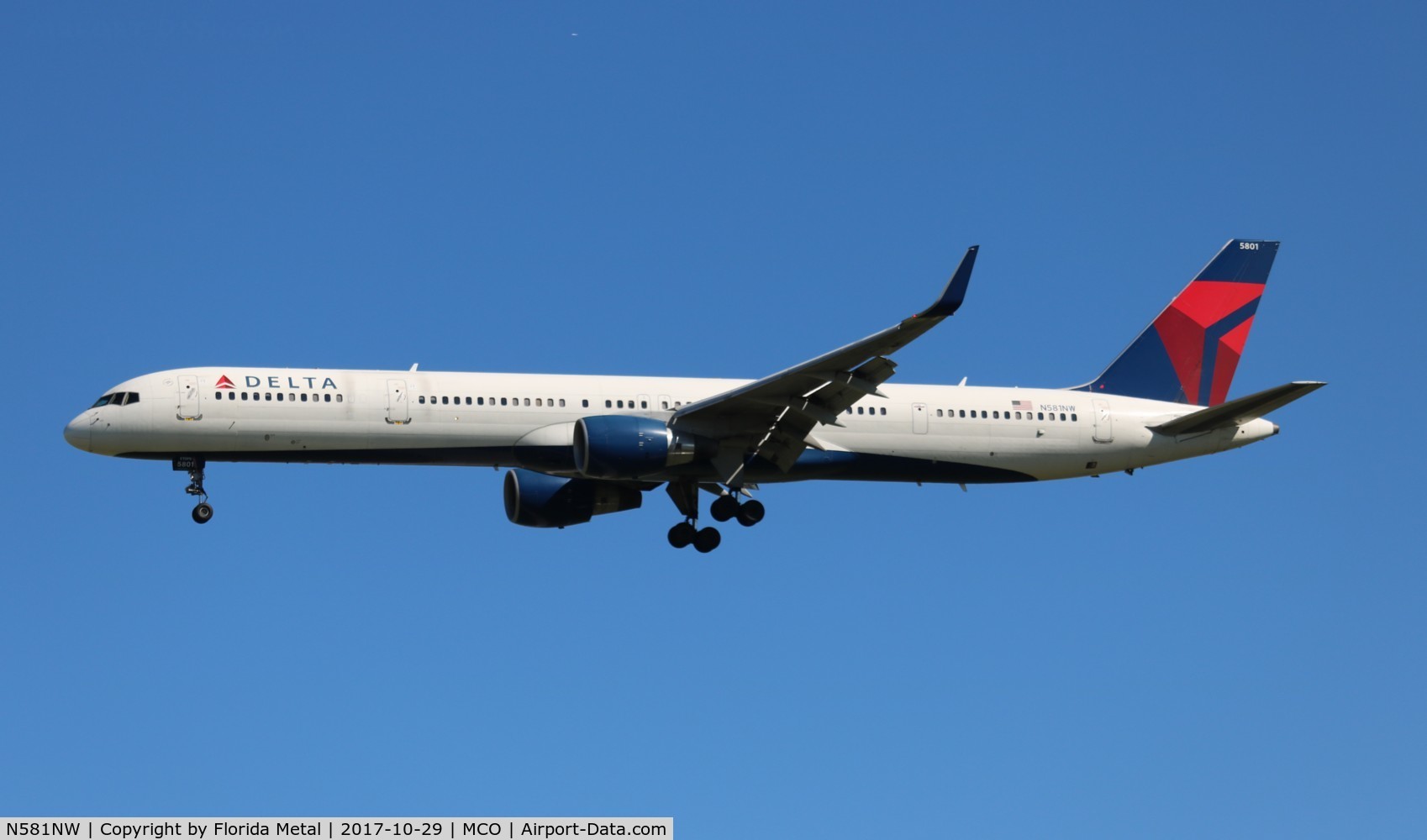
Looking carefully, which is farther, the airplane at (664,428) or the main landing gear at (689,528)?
the main landing gear at (689,528)

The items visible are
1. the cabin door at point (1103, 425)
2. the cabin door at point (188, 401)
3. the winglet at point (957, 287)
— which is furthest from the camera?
the cabin door at point (1103, 425)

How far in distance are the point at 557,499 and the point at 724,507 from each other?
4.58 meters

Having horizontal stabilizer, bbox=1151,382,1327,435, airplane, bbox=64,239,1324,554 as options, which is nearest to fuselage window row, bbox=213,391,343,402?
airplane, bbox=64,239,1324,554

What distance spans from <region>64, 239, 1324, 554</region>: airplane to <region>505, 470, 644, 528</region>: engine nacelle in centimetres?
4

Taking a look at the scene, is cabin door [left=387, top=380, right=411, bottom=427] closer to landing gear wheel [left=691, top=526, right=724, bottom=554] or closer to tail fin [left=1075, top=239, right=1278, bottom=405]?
landing gear wheel [left=691, top=526, right=724, bottom=554]

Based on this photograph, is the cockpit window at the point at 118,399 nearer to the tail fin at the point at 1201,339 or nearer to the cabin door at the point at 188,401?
the cabin door at the point at 188,401

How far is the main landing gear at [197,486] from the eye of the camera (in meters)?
43.8

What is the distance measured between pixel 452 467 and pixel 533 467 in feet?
6.24

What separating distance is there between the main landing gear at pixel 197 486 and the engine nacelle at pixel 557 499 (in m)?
7.69

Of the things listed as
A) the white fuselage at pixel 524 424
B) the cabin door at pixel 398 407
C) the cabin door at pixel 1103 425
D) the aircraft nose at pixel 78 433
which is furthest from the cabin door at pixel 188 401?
the cabin door at pixel 1103 425

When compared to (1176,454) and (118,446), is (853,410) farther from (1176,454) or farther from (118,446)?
(118,446)

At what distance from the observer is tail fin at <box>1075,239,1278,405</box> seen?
50.1m

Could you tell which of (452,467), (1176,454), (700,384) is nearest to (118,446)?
(452,467)

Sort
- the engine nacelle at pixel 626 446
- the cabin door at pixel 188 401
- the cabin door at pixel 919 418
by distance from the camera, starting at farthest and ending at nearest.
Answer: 1. the cabin door at pixel 919 418
2. the cabin door at pixel 188 401
3. the engine nacelle at pixel 626 446
